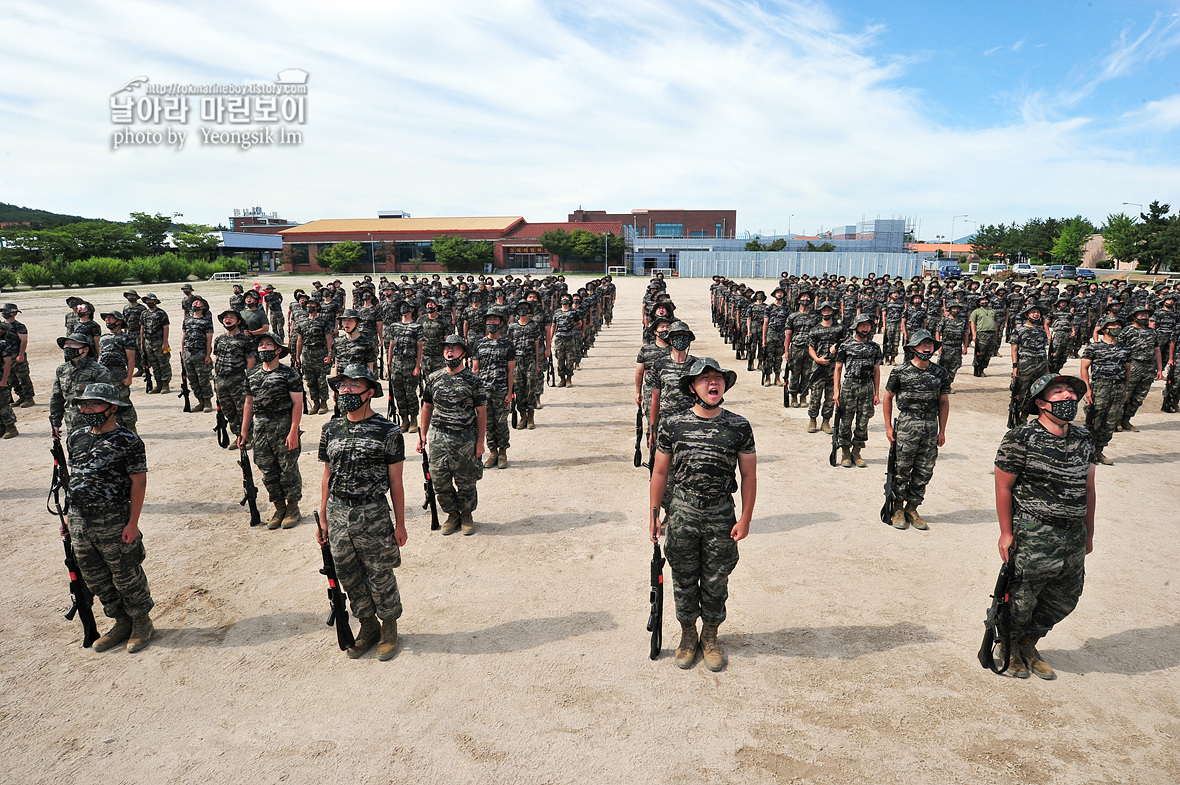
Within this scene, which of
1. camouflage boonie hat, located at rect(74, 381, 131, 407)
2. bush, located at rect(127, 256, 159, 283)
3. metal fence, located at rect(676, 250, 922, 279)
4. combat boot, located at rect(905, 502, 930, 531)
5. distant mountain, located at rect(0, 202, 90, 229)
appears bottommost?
combat boot, located at rect(905, 502, 930, 531)

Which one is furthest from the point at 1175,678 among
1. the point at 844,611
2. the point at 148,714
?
the point at 148,714

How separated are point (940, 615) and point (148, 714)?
20.7 ft

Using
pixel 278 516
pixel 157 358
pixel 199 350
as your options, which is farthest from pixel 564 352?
pixel 157 358

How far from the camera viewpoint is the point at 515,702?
14.1 feet

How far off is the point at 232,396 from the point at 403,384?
2653 millimetres

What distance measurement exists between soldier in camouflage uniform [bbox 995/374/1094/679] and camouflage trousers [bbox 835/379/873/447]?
180 inches

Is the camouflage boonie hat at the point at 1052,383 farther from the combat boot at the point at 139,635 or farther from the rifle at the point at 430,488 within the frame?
the combat boot at the point at 139,635

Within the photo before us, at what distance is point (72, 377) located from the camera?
772 centimetres

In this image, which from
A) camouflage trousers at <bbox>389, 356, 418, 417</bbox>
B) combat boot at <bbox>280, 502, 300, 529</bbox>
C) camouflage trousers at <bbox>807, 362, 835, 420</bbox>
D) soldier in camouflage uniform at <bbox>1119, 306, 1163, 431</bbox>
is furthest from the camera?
camouflage trousers at <bbox>807, 362, 835, 420</bbox>

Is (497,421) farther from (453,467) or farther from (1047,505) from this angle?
(1047,505)

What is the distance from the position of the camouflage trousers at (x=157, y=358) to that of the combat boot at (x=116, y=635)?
10.7 metres

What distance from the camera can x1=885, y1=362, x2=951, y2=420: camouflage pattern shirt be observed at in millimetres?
6820

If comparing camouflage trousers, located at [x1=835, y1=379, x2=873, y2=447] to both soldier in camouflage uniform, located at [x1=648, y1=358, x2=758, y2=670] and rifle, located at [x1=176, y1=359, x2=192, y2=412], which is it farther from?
rifle, located at [x1=176, y1=359, x2=192, y2=412]

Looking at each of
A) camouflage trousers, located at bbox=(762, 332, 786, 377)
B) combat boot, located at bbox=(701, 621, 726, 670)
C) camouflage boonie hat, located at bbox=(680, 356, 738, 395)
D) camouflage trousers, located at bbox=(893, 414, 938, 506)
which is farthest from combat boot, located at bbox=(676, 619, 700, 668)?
camouflage trousers, located at bbox=(762, 332, 786, 377)
